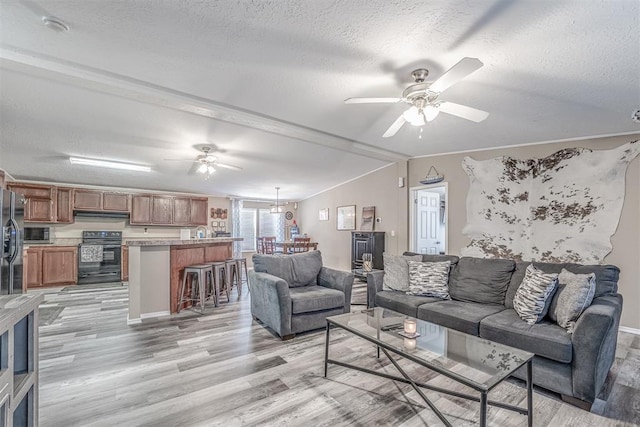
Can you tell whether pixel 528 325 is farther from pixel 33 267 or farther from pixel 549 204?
pixel 33 267

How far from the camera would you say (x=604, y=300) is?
7.52ft

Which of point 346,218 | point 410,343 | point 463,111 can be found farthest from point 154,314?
point 346,218

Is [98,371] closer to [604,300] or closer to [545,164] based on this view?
[604,300]

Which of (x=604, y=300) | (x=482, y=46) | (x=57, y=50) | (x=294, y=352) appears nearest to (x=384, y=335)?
(x=294, y=352)

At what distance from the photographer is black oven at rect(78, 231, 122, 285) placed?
6043mm

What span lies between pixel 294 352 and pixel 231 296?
2.61m

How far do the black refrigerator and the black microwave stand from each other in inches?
132

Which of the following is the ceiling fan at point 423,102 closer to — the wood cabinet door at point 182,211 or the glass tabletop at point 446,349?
the glass tabletop at point 446,349

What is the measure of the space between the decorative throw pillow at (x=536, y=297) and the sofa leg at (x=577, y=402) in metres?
0.51

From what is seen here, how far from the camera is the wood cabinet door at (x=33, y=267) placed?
558cm

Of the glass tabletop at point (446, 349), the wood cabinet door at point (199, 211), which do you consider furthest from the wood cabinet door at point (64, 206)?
the glass tabletop at point (446, 349)

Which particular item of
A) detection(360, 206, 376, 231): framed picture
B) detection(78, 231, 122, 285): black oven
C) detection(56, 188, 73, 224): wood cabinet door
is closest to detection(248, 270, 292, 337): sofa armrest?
detection(360, 206, 376, 231): framed picture

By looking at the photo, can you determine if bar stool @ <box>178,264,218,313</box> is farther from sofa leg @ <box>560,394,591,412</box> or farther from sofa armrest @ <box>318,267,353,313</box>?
sofa leg @ <box>560,394,591,412</box>

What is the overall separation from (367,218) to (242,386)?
194 inches
